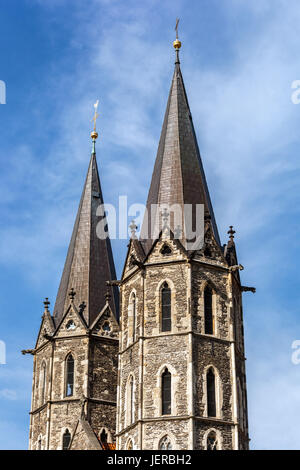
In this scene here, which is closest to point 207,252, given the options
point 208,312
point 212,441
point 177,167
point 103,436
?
point 208,312

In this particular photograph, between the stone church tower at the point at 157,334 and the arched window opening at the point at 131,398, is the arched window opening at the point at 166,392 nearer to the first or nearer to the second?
the stone church tower at the point at 157,334

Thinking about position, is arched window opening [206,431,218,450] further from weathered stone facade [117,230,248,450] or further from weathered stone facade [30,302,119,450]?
weathered stone facade [30,302,119,450]

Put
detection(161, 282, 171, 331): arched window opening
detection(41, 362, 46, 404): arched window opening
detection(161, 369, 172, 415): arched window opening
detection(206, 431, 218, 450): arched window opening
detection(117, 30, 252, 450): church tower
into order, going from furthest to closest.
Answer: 1. detection(41, 362, 46, 404): arched window opening
2. detection(161, 282, 171, 331): arched window opening
3. detection(161, 369, 172, 415): arched window opening
4. detection(117, 30, 252, 450): church tower
5. detection(206, 431, 218, 450): arched window opening

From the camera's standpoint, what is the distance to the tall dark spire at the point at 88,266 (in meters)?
51.2

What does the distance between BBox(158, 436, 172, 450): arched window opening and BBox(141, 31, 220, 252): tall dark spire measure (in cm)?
868

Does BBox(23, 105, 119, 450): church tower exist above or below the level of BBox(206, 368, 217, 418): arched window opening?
above

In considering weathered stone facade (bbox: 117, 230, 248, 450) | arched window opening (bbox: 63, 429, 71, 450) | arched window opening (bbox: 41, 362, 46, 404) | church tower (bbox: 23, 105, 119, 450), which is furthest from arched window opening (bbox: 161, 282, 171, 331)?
arched window opening (bbox: 41, 362, 46, 404)

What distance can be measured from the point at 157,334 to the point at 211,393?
3179 mm

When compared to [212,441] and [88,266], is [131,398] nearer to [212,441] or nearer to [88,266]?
[212,441]

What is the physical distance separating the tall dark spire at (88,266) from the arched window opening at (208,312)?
29.3ft

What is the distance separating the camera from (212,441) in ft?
132

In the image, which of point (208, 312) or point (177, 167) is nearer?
point (208, 312)

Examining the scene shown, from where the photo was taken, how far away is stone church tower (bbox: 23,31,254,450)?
40.8 metres
